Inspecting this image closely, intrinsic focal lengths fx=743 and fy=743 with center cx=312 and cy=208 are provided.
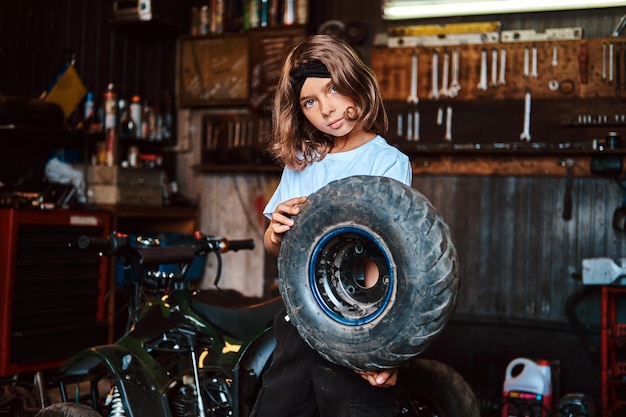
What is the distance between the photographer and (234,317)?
2432 mm

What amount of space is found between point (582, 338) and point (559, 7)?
197 cm

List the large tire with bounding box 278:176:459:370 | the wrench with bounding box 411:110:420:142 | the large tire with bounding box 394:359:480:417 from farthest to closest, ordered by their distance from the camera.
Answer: the wrench with bounding box 411:110:420:142
the large tire with bounding box 394:359:480:417
the large tire with bounding box 278:176:459:370

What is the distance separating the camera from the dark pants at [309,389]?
1.73 meters

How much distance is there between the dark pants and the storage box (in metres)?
2.95

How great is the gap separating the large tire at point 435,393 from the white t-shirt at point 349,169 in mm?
773

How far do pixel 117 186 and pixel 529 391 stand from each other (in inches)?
106

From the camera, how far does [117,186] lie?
4613 millimetres

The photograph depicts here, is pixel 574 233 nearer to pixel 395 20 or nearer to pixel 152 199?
pixel 395 20

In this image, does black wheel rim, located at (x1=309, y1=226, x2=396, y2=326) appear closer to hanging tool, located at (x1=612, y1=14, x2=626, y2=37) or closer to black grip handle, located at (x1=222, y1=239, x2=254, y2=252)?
black grip handle, located at (x1=222, y1=239, x2=254, y2=252)

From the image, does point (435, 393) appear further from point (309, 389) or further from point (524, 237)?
point (524, 237)

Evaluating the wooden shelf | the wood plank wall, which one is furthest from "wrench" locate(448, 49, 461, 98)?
the wood plank wall

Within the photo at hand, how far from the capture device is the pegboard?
173 inches

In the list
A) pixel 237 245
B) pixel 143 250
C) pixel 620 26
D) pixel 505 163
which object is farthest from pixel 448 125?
pixel 143 250

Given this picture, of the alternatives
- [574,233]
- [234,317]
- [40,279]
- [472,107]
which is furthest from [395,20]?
[234,317]
